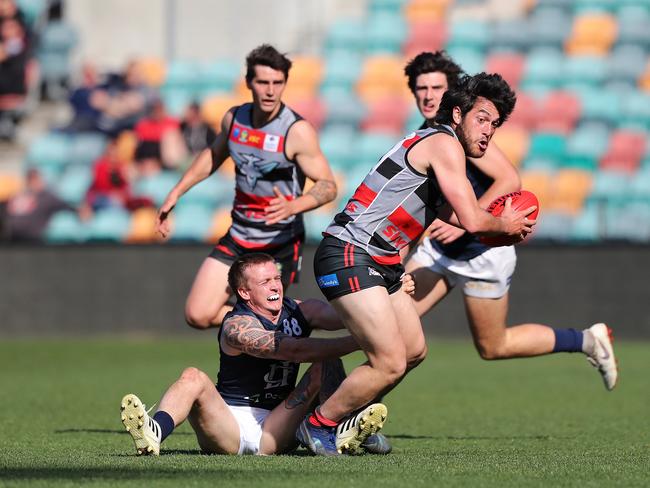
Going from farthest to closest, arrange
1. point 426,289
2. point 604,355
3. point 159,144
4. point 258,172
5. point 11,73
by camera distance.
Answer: point 11,73 < point 159,144 < point 258,172 < point 604,355 < point 426,289

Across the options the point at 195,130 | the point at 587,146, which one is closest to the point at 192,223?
the point at 195,130

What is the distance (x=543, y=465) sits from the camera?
5684 mm

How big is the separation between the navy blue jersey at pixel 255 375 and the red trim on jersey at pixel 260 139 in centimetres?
178

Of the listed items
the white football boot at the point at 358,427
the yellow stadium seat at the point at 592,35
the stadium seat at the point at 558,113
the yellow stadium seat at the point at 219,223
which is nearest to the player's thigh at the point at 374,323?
the white football boot at the point at 358,427

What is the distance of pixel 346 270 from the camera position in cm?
608

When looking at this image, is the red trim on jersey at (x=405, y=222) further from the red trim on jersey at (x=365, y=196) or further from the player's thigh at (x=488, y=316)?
the player's thigh at (x=488, y=316)

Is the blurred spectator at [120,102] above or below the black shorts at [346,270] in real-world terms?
below

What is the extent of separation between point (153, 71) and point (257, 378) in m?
13.2

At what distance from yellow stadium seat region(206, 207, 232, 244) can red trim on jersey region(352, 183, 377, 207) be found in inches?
377

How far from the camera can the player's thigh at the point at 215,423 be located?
6160 mm

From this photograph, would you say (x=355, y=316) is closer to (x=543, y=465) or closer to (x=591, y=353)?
(x=543, y=465)

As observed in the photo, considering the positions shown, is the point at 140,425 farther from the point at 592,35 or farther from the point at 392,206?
the point at 592,35

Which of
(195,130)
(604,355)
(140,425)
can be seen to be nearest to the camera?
(140,425)

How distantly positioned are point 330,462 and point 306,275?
9.22 metres
